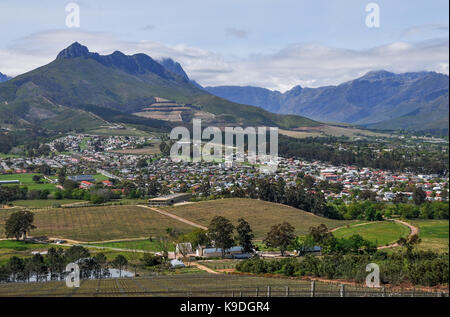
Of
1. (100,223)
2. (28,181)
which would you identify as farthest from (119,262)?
(28,181)

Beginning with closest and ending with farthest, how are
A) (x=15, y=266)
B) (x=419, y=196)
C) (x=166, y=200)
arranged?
(x=15, y=266)
(x=419, y=196)
(x=166, y=200)

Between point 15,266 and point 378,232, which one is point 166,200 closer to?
point 378,232

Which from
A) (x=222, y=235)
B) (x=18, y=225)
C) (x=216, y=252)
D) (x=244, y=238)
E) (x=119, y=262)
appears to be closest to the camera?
(x=119, y=262)

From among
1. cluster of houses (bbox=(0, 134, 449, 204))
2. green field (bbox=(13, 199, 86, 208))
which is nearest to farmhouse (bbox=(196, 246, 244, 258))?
green field (bbox=(13, 199, 86, 208))
